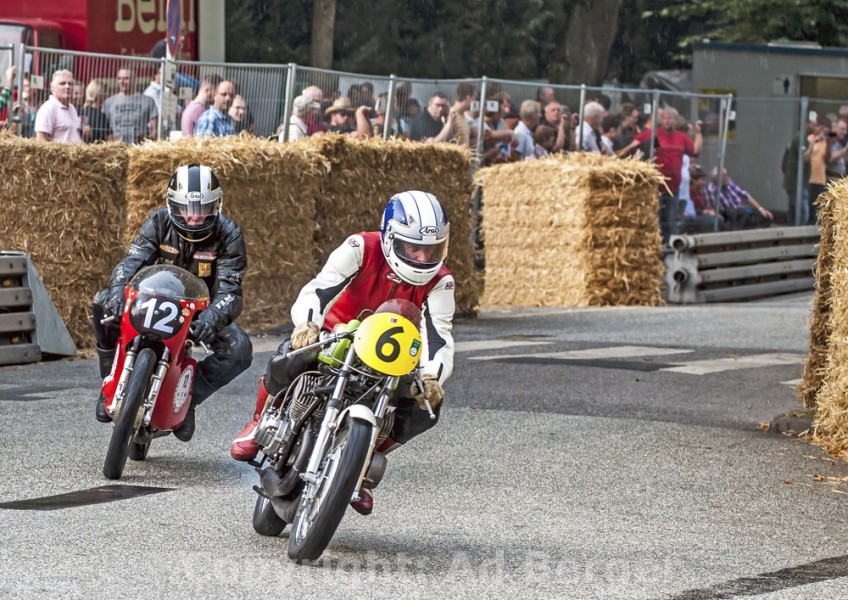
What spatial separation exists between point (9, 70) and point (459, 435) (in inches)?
286

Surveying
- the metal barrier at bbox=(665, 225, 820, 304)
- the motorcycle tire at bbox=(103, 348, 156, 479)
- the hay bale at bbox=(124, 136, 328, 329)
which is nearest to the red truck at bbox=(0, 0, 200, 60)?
the hay bale at bbox=(124, 136, 328, 329)

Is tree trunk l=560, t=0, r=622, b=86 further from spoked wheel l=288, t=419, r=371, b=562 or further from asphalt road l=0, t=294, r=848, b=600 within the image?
spoked wheel l=288, t=419, r=371, b=562

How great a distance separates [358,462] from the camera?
6.49 m

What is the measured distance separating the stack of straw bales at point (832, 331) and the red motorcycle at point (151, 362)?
400 centimetres

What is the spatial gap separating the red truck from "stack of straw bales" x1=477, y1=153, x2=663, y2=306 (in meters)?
4.72

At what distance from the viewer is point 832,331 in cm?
1088

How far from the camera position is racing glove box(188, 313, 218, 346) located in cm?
897

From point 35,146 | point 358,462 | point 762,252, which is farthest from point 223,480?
point 762,252

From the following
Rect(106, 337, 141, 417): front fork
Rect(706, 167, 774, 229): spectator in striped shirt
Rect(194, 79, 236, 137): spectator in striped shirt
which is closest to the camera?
A: Rect(106, 337, 141, 417): front fork

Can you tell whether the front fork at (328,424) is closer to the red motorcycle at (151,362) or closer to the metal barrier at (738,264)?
the red motorcycle at (151,362)

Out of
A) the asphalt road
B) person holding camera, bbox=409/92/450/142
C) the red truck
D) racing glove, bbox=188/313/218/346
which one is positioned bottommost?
the asphalt road

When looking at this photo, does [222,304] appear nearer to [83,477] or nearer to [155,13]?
[83,477]

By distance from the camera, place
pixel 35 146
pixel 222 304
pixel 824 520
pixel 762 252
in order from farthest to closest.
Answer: pixel 762 252 → pixel 35 146 → pixel 222 304 → pixel 824 520

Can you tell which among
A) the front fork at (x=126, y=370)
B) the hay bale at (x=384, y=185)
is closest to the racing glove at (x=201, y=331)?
the front fork at (x=126, y=370)
